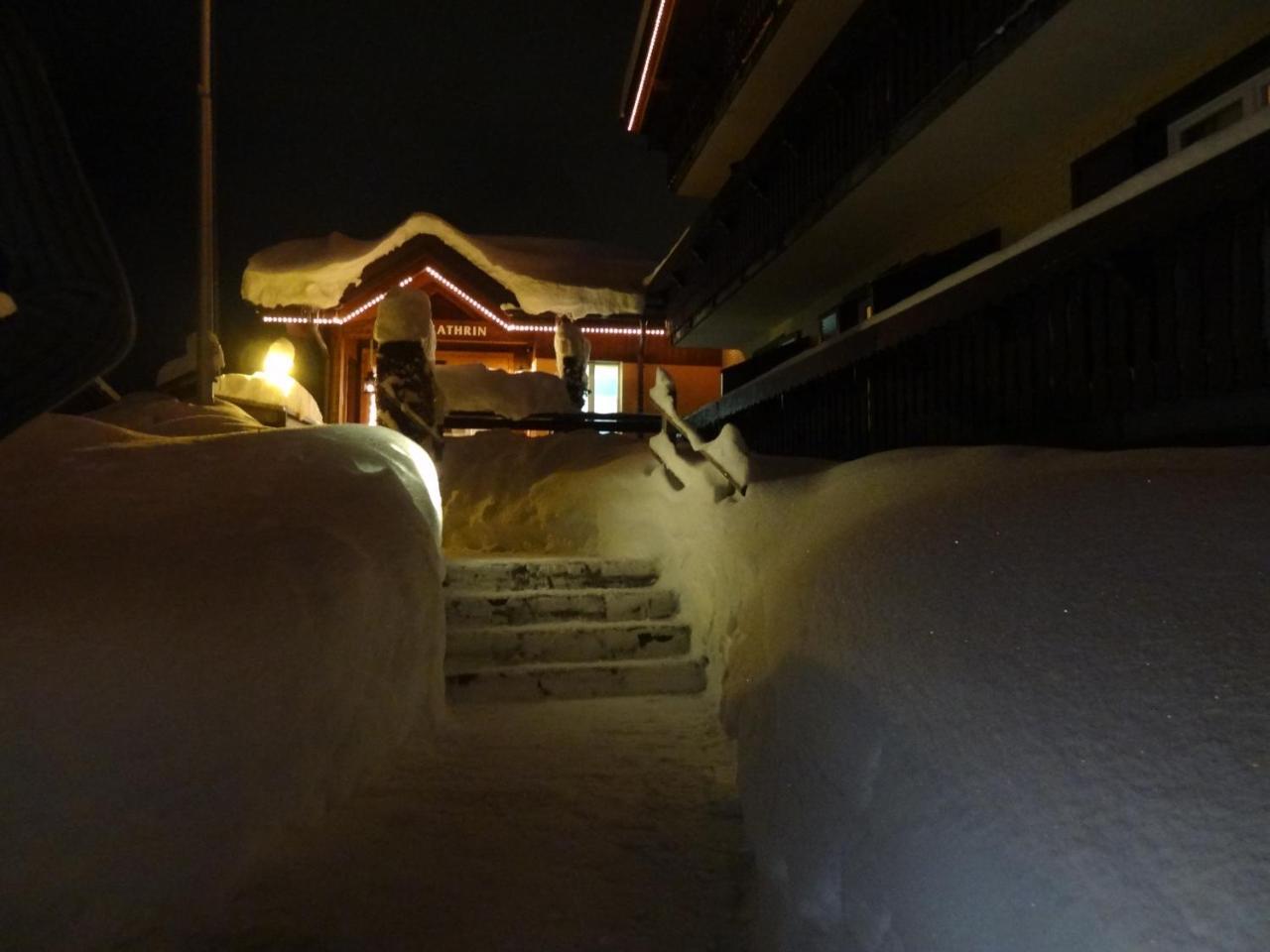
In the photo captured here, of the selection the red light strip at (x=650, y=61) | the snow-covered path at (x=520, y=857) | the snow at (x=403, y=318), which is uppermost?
the red light strip at (x=650, y=61)

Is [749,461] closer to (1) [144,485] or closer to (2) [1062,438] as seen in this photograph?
(2) [1062,438]

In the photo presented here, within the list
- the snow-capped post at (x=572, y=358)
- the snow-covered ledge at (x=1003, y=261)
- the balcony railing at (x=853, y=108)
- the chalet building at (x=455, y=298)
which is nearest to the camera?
the snow-covered ledge at (x=1003, y=261)

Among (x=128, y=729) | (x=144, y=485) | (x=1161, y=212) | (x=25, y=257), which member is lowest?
(x=128, y=729)

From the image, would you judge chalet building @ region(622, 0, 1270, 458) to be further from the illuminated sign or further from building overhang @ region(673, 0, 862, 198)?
the illuminated sign

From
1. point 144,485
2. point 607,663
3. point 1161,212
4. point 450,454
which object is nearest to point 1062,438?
point 1161,212

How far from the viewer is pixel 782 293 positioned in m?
13.5

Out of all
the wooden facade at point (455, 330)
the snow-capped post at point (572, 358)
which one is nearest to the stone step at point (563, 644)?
the snow-capped post at point (572, 358)

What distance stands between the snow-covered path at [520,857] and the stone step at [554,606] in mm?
1433

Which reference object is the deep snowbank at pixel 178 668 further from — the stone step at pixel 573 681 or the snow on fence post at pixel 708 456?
the snow on fence post at pixel 708 456

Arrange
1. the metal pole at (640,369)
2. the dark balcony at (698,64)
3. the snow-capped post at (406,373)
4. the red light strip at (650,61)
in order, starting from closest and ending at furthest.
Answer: the snow-capped post at (406,373)
the dark balcony at (698,64)
the red light strip at (650,61)
the metal pole at (640,369)

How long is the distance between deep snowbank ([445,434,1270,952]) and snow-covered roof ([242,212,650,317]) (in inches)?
585

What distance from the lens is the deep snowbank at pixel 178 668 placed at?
2.47 metres

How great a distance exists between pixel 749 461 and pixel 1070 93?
13.5 feet

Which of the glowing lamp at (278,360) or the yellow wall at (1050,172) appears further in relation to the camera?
the glowing lamp at (278,360)
